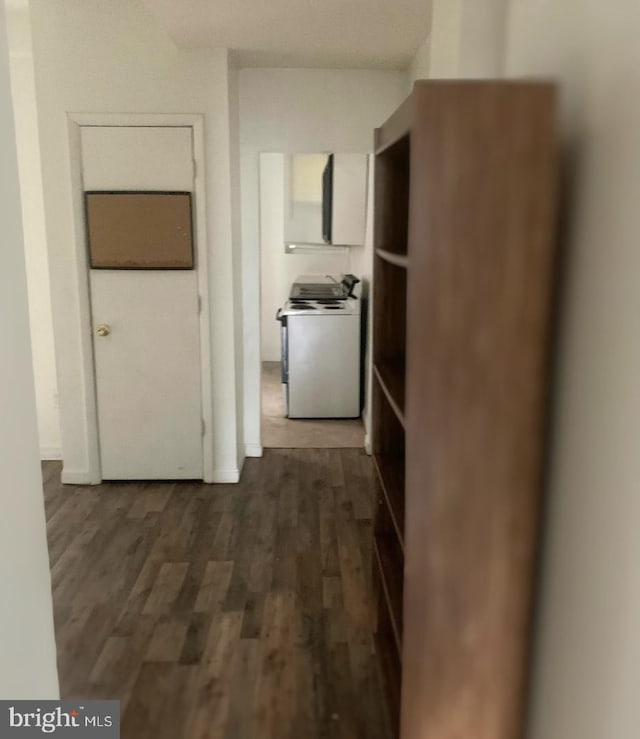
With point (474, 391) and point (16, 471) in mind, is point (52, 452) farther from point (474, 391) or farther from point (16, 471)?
point (474, 391)

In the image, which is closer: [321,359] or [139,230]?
[139,230]

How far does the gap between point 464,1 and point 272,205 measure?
567 centimetres

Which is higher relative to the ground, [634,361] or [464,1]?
[464,1]

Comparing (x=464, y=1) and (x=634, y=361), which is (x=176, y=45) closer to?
(x=464, y=1)

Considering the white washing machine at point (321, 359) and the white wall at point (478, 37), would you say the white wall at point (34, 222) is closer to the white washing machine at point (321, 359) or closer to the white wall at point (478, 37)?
the white washing machine at point (321, 359)

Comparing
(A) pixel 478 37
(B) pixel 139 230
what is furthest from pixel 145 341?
(A) pixel 478 37

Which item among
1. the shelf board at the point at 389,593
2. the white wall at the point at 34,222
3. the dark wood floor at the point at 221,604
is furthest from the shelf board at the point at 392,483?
the white wall at the point at 34,222

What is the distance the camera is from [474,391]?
1466 mm

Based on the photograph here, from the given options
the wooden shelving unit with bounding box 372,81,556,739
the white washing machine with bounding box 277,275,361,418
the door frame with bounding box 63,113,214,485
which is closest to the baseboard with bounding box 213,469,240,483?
the door frame with bounding box 63,113,214,485

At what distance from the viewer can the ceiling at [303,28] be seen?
3.00m

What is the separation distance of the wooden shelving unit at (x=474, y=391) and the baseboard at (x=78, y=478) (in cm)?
296

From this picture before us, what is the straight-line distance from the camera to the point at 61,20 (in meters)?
3.70

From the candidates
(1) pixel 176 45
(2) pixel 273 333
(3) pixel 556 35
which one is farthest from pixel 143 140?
(2) pixel 273 333

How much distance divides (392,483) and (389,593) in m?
0.36
